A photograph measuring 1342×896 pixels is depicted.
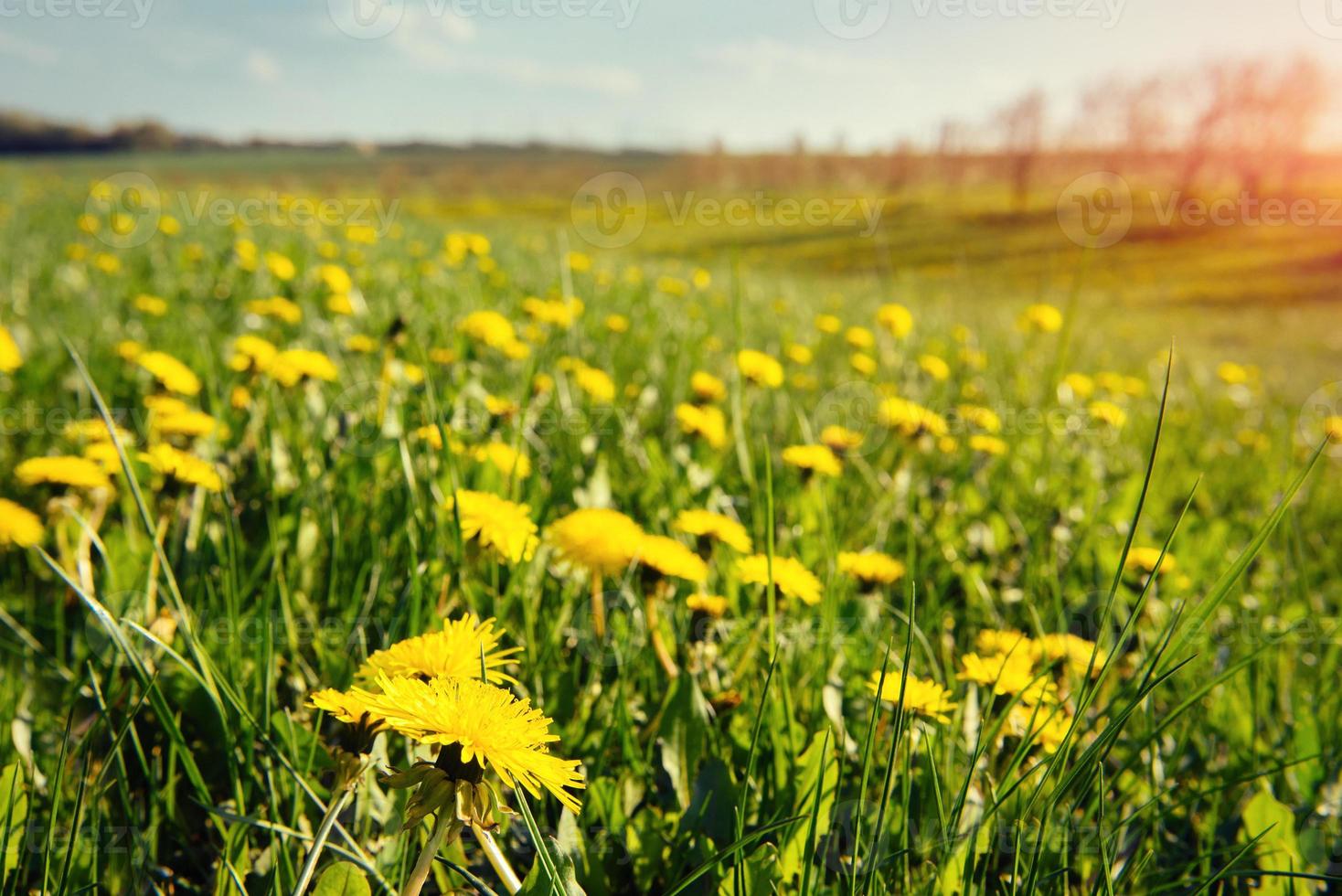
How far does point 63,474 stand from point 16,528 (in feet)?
0.35

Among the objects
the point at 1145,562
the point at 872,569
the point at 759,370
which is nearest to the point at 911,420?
the point at 759,370

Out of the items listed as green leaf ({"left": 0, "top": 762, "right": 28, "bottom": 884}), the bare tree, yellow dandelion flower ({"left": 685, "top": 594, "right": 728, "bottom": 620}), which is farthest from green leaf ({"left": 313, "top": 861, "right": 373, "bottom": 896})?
the bare tree

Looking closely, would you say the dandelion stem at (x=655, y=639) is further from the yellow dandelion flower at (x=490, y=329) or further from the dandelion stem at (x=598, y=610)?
the yellow dandelion flower at (x=490, y=329)

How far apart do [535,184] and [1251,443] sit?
6921cm

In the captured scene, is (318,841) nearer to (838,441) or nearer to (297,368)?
(297,368)

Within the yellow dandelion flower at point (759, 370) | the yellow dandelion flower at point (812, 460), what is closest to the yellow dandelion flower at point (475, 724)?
the yellow dandelion flower at point (812, 460)

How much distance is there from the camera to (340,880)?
710 millimetres

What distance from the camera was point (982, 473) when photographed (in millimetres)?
2455

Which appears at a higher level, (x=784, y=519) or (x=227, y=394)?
(x=227, y=394)

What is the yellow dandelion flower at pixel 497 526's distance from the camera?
1102 mm

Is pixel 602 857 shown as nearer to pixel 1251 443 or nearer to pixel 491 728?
pixel 491 728

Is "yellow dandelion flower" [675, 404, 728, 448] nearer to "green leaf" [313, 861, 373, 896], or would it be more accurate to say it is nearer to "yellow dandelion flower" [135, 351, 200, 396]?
"yellow dandelion flower" [135, 351, 200, 396]

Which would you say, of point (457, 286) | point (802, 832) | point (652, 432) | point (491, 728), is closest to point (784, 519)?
point (652, 432)

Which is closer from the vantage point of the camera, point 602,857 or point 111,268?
point 602,857
